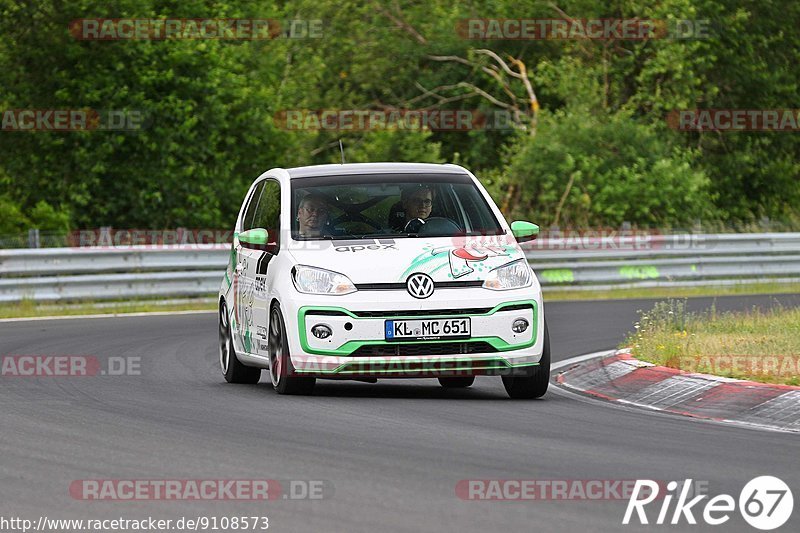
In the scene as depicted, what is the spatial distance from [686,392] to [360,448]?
3306 millimetres

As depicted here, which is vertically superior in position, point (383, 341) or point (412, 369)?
point (383, 341)

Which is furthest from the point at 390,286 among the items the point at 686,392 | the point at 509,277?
the point at 686,392

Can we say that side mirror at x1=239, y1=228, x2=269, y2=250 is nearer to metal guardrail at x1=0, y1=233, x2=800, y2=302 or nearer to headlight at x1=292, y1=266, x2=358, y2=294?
headlight at x1=292, y1=266, x2=358, y2=294

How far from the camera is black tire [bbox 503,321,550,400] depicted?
38.2 feet

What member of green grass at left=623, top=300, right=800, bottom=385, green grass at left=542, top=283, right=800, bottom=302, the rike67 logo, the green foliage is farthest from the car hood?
the green foliage

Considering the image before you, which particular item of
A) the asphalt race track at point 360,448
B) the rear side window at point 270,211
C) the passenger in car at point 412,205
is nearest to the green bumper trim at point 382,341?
the asphalt race track at point 360,448

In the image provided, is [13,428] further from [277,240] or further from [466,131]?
[466,131]

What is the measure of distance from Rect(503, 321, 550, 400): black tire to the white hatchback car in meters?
0.01

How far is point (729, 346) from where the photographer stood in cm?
1329

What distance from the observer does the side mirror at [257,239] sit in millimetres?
12203

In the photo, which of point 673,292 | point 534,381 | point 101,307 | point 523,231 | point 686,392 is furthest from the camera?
point 673,292

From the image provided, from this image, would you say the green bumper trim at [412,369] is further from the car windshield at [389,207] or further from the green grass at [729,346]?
the green grass at [729,346]

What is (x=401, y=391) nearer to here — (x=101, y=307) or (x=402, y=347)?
(x=402, y=347)

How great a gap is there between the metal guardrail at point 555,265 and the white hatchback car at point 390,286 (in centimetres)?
1118
